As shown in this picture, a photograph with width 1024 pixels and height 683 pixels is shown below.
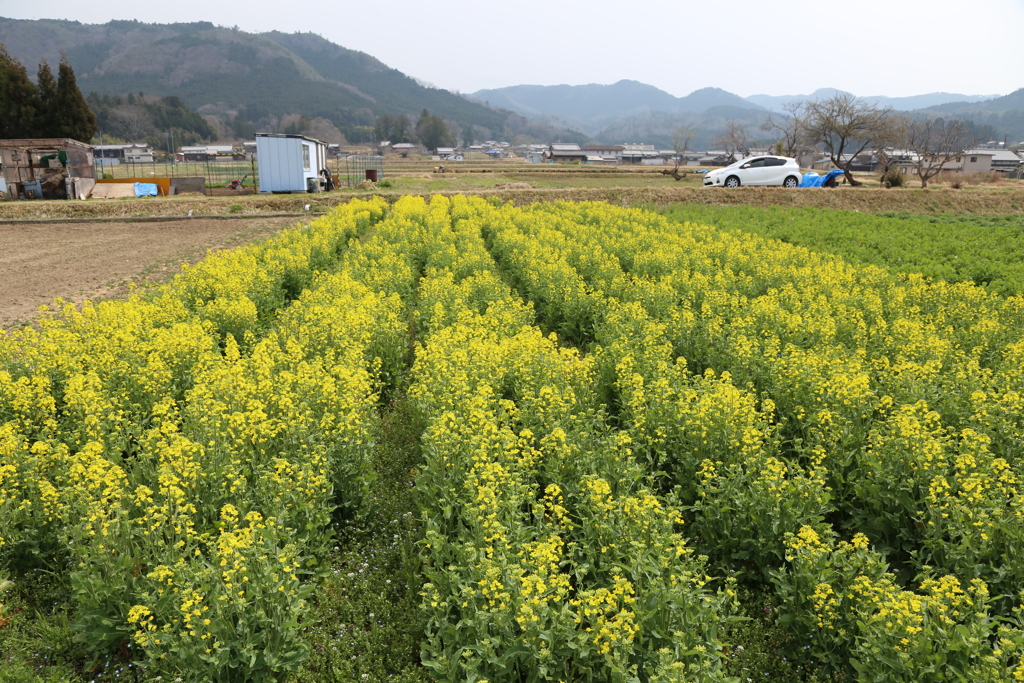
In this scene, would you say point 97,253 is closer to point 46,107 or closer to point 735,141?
point 46,107

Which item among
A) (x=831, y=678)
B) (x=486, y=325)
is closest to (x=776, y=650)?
(x=831, y=678)

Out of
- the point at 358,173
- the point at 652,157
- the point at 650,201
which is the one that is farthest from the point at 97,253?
the point at 652,157

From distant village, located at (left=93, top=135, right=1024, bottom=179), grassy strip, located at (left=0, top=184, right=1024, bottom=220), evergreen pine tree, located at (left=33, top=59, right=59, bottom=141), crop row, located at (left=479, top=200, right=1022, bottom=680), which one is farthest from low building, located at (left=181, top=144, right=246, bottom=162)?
crop row, located at (left=479, top=200, right=1022, bottom=680)

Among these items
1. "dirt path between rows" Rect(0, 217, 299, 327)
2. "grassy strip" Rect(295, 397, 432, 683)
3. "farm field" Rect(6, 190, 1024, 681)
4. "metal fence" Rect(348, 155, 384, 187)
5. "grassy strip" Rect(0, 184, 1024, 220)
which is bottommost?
"grassy strip" Rect(295, 397, 432, 683)

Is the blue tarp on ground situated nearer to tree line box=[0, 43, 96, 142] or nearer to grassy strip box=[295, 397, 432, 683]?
grassy strip box=[295, 397, 432, 683]

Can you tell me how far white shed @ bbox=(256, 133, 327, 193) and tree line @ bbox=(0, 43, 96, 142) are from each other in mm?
25794

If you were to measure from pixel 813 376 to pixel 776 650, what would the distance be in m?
3.85

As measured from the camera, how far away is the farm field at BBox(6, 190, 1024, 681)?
4.49m

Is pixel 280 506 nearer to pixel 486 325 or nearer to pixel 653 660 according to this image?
pixel 653 660

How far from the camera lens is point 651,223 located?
79.8 feet

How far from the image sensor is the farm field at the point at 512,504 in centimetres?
449

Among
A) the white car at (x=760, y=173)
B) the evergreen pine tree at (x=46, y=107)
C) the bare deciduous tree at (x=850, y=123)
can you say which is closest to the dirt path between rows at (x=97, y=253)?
the white car at (x=760, y=173)

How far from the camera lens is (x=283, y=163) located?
131 ft

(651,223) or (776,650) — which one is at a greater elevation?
(651,223)
